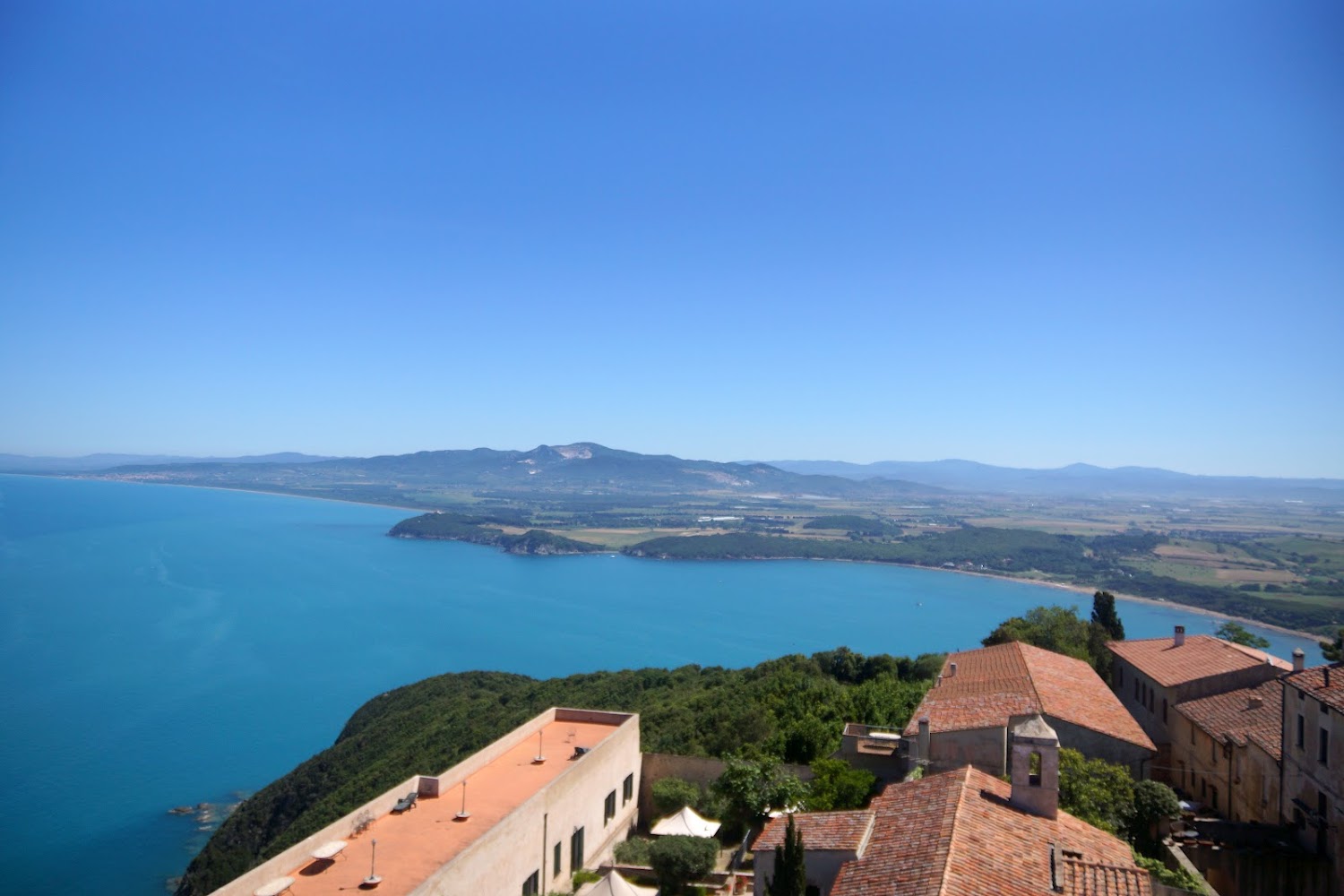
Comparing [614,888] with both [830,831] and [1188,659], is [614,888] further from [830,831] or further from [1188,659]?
[1188,659]

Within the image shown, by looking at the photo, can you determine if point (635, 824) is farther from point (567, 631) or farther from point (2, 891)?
point (567, 631)

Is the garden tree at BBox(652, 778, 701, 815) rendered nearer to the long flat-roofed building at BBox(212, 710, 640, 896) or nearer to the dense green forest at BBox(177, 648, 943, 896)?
the long flat-roofed building at BBox(212, 710, 640, 896)

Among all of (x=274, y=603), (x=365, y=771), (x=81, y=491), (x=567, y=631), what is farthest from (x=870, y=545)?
(x=81, y=491)

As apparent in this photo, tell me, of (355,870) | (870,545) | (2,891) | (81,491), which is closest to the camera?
(355,870)

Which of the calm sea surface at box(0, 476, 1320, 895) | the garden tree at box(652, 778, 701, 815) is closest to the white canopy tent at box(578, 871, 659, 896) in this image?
the garden tree at box(652, 778, 701, 815)

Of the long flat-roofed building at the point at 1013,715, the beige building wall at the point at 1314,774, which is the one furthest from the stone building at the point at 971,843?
the beige building wall at the point at 1314,774

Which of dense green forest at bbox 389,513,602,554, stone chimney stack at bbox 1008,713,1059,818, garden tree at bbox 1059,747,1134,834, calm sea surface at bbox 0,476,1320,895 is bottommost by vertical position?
calm sea surface at bbox 0,476,1320,895

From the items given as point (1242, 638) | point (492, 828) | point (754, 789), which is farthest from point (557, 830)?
point (1242, 638)
